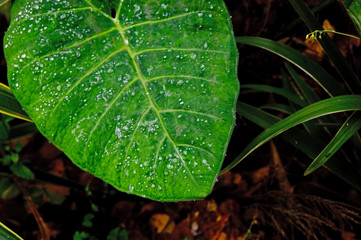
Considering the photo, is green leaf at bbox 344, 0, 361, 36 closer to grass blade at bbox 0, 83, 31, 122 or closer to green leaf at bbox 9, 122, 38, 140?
grass blade at bbox 0, 83, 31, 122

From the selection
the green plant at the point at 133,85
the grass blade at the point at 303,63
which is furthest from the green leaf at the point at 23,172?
the grass blade at the point at 303,63

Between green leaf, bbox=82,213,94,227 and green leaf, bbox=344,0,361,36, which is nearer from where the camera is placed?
green leaf, bbox=344,0,361,36

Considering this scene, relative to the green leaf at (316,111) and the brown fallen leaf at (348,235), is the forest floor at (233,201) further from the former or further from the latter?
the green leaf at (316,111)

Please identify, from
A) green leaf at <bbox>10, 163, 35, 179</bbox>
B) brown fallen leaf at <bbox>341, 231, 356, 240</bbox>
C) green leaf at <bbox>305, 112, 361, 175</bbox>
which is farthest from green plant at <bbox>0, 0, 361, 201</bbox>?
brown fallen leaf at <bbox>341, 231, 356, 240</bbox>

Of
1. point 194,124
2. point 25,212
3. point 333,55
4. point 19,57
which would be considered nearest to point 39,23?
point 19,57

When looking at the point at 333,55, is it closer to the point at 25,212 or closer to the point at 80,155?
the point at 80,155

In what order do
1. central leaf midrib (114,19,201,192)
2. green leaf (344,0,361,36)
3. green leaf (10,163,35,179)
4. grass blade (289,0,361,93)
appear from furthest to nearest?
green leaf (10,163,35,179)
grass blade (289,0,361,93)
green leaf (344,0,361,36)
central leaf midrib (114,19,201,192)
